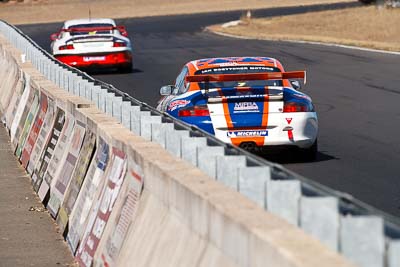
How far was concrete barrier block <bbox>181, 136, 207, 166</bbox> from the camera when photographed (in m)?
8.13

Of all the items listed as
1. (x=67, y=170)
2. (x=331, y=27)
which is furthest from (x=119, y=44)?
(x=331, y=27)

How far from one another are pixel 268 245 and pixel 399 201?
24.9ft

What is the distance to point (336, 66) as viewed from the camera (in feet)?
116

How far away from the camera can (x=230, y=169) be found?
710cm

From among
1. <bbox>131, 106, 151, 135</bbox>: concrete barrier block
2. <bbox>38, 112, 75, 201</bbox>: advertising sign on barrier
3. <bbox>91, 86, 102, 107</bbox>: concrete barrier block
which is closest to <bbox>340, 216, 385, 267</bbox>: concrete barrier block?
<bbox>131, 106, 151, 135</bbox>: concrete barrier block

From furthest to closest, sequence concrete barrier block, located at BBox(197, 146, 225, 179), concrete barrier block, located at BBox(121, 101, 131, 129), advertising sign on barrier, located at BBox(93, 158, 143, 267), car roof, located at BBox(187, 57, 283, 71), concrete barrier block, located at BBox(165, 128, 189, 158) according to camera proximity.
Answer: car roof, located at BBox(187, 57, 283, 71), concrete barrier block, located at BBox(121, 101, 131, 129), concrete barrier block, located at BBox(165, 128, 189, 158), advertising sign on barrier, located at BBox(93, 158, 143, 267), concrete barrier block, located at BBox(197, 146, 225, 179)

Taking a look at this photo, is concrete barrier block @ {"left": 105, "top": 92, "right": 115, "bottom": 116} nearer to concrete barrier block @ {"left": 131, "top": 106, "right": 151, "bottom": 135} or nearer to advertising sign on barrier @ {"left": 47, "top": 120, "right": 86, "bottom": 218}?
advertising sign on barrier @ {"left": 47, "top": 120, "right": 86, "bottom": 218}

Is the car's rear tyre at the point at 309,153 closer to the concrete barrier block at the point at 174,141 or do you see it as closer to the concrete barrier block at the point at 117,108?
the concrete barrier block at the point at 117,108

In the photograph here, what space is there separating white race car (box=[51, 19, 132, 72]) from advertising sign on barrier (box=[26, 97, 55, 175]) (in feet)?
60.3

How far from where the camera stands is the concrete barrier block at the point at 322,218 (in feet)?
17.0

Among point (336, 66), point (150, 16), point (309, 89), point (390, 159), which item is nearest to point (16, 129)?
point (390, 159)

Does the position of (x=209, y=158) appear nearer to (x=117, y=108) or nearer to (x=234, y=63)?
(x=117, y=108)

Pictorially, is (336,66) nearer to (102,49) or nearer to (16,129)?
(102,49)

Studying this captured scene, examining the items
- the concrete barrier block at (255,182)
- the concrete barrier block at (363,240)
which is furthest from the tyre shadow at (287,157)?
the concrete barrier block at (363,240)
